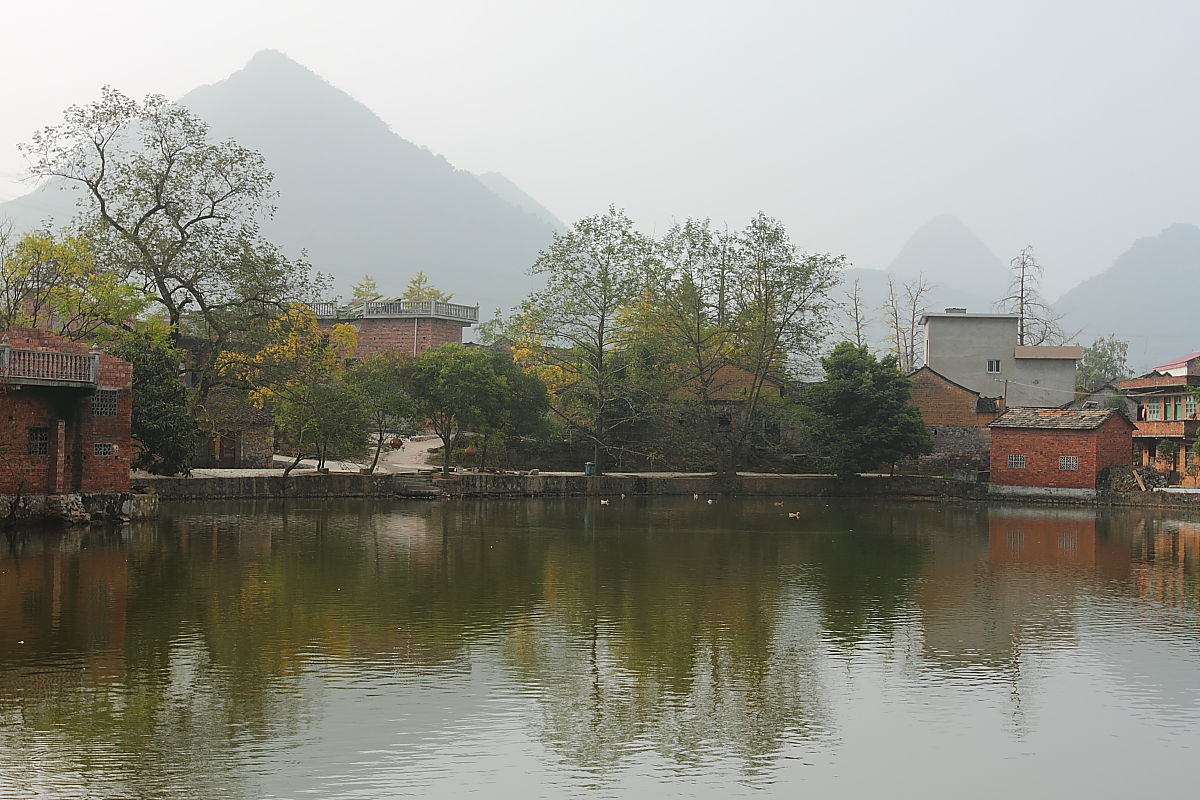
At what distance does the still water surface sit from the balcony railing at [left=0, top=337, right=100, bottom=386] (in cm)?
407

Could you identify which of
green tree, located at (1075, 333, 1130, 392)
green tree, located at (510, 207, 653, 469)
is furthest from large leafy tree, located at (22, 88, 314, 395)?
green tree, located at (1075, 333, 1130, 392)

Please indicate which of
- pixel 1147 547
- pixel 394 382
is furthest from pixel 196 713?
pixel 394 382

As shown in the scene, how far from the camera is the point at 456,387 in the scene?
4275cm

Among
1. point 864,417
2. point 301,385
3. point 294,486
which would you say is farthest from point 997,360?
point 294,486

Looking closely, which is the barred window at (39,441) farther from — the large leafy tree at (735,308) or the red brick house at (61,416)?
the large leafy tree at (735,308)

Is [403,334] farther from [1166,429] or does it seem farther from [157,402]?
[1166,429]

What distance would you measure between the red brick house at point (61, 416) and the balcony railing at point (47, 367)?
0.07ft

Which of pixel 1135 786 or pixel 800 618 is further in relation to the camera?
pixel 800 618

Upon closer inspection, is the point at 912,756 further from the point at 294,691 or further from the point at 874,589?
the point at 874,589

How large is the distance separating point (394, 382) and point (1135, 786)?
35.0m

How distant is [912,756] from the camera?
11.3 meters

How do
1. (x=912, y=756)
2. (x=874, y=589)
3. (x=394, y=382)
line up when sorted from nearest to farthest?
(x=912, y=756) → (x=874, y=589) → (x=394, y=382)

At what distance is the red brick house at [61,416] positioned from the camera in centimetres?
2722

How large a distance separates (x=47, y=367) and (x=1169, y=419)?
1699 inches
